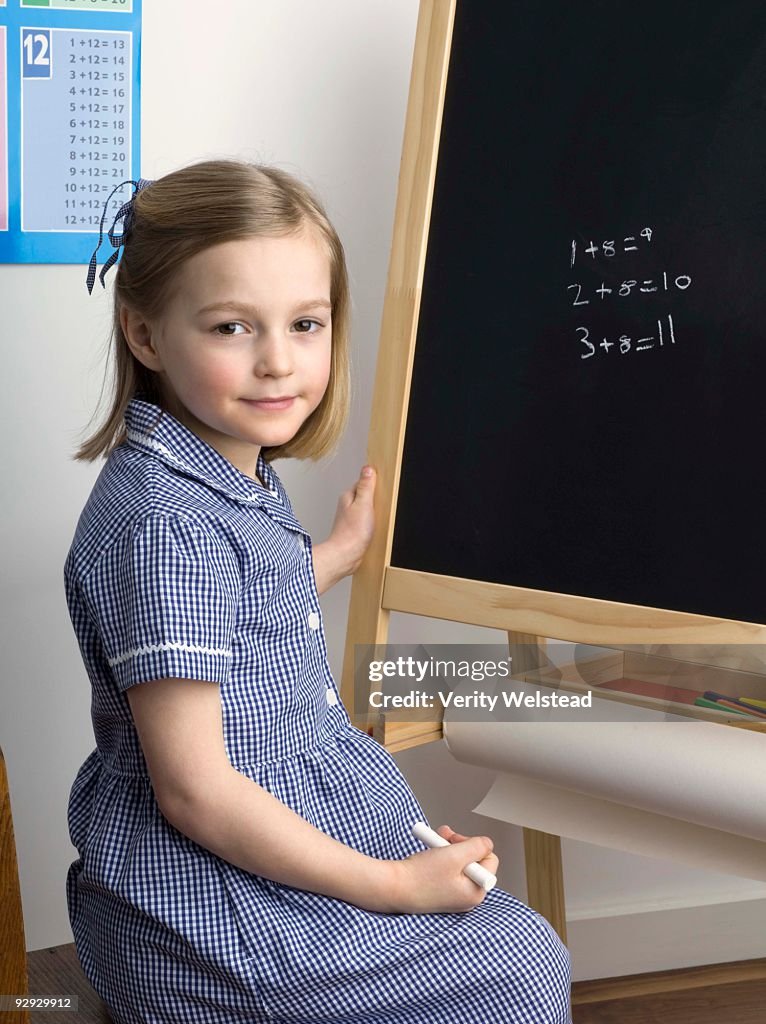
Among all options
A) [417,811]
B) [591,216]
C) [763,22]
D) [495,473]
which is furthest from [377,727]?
[763,22]

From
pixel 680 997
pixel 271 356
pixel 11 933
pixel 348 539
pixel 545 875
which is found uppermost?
pixel 271 356

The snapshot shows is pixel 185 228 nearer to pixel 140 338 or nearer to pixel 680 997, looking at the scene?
pixel 140 338

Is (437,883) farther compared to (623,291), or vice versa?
(623,291)

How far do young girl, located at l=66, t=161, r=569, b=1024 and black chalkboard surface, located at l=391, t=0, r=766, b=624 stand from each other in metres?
0.18

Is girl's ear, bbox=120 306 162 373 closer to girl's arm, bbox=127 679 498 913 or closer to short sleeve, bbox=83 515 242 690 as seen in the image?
short sleeve, bbox=83 515 242 690

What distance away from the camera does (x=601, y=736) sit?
1124 mm

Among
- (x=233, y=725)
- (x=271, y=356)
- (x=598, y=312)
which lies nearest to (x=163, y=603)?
(x=233, y=725)

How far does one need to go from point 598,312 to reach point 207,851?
0.61 m

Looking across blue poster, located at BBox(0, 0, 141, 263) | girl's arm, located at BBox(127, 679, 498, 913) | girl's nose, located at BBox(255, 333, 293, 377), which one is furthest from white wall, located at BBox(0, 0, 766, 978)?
girl's arm, located at BBox(127, 679, 498, 913)

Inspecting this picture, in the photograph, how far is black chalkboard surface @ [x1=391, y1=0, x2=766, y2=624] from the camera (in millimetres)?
1034

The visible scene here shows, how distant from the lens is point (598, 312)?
1.11m

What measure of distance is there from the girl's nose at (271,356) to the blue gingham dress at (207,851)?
0.09 m

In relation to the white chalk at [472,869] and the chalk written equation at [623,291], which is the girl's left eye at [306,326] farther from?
the white chalk at [472,869]

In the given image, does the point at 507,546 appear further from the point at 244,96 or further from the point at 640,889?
the point at 640,889
